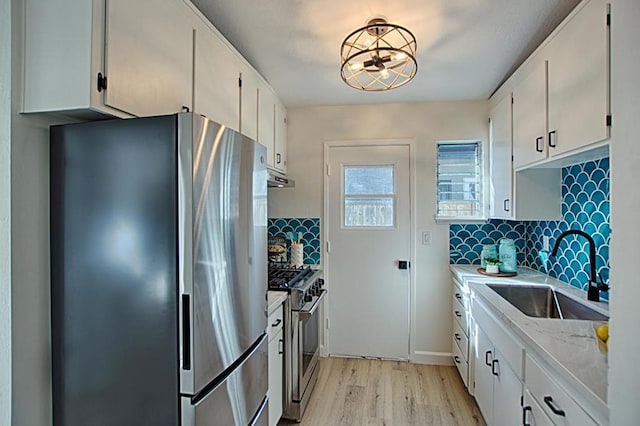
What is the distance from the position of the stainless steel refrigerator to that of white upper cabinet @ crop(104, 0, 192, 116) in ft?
0.53

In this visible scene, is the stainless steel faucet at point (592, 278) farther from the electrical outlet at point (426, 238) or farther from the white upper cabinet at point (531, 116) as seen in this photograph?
the electrical outlet at point (426, 238)

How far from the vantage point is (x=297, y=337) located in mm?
2342

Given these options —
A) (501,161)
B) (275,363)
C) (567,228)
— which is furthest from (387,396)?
(501,161)

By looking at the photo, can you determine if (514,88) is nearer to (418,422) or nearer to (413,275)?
(413,275)

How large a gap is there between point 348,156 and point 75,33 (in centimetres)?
248

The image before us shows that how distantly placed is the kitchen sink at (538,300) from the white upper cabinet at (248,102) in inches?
78.2

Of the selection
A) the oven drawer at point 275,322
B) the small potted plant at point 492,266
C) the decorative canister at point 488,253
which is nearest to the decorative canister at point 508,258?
the small potted plant at point 492,266

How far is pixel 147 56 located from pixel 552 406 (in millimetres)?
1963

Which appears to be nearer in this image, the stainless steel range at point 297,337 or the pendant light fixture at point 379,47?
the pendant light fixture at point 379,47

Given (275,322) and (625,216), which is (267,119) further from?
(625,216)

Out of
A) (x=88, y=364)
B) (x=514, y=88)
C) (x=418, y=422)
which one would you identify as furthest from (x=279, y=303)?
(x=514, y=88)

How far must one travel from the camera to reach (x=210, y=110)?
1.77m

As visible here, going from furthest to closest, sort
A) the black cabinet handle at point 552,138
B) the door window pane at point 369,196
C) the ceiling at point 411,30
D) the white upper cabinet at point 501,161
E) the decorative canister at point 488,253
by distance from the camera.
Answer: the door window pane at point 369,196, the decorative canister at point 488,253, the white upper cabinet at point 501,161, the black cabinet handle at point 552,138, the ceiling at point 411,30

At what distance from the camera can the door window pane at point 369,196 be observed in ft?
10.7
